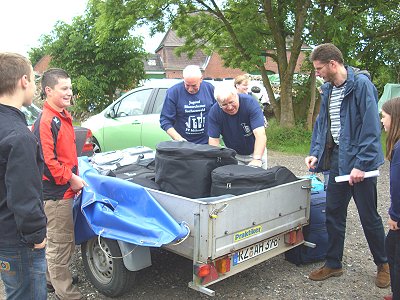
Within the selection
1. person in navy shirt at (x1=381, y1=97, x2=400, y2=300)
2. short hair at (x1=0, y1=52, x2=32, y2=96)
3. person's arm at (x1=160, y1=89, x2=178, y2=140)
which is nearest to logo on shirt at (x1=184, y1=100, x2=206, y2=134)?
person's arm at (x1=160, y1=89, x2=178, y2=140)

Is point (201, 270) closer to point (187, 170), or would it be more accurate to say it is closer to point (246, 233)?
point (246, 233)

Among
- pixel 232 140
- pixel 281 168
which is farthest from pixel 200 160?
pixel 232 140

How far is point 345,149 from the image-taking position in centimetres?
391

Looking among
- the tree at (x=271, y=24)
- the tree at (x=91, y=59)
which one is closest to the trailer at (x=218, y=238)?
the tree at (x=271, y=24)

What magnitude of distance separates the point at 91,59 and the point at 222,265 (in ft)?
64.9

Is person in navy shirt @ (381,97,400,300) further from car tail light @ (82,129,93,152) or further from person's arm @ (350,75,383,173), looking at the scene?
car tail light @ (82,129,93,152)

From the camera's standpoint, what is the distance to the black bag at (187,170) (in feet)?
12.1

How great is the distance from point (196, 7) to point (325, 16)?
4.41 m

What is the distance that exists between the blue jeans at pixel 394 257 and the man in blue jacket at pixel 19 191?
2.55 meters

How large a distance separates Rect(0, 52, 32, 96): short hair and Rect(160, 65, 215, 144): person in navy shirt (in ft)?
9.35

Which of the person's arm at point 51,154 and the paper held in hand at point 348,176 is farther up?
the person's arm at point 51,154

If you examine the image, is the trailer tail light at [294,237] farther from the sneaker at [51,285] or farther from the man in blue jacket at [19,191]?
the man in blue jacket at [19,191]

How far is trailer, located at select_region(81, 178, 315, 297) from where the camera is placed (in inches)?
127

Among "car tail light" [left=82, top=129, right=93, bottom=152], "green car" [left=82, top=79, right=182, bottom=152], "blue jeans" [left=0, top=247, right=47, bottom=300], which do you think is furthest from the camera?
"green car" [left=82, top=79, right=182, bottom=152]
